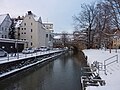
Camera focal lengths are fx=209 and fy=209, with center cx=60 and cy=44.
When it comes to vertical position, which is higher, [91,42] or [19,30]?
[19,30]

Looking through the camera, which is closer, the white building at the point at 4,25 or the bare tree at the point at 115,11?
the bare tree at the point at 115,11

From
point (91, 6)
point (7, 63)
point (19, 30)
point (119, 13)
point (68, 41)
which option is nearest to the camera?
point (7, 63)

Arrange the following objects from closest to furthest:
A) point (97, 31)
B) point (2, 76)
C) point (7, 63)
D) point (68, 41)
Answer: point (2, 76) → point (7, 63) → point (97, 31) → point (68, 41)

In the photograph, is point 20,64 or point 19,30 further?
point 19,30

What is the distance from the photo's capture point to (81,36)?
54.7m

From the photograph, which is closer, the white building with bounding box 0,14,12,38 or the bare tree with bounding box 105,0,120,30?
the bare tree with bounding box 105,0,120,30

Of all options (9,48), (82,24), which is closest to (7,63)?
(9,48)

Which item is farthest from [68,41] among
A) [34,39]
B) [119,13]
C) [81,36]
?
[119,13]

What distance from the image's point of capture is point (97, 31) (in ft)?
156

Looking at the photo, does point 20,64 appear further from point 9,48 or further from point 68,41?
point 68,41

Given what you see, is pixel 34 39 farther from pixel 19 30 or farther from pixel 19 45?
pixel 19 45

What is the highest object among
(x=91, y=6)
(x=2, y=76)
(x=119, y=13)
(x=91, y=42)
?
(x=91, y=6)

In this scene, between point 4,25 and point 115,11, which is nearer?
point 115,11

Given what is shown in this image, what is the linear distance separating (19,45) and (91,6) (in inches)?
800
